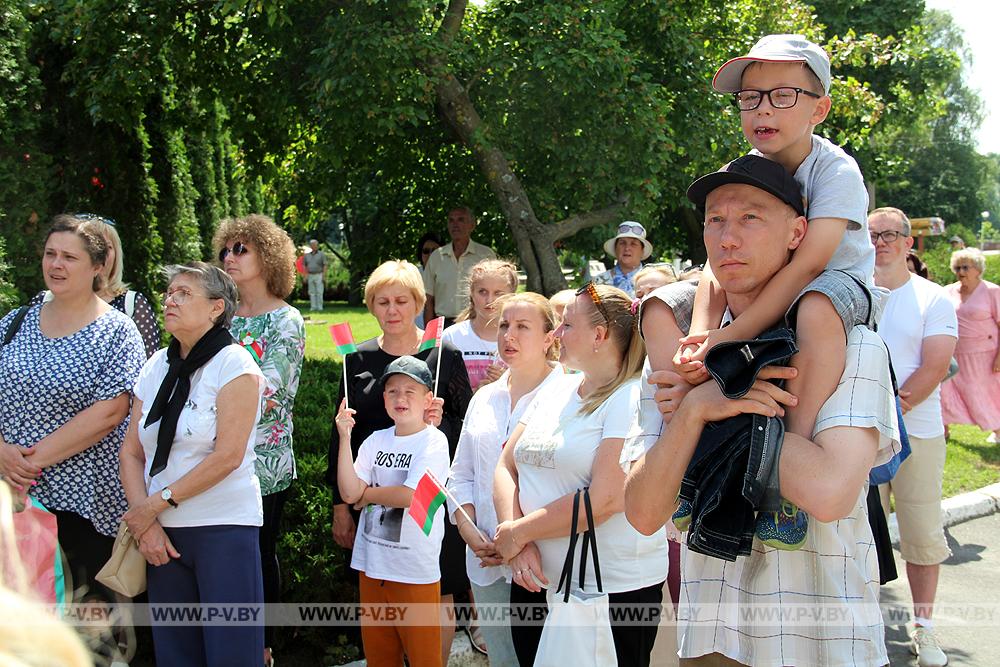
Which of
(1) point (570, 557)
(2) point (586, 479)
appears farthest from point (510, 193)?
(1) point (570, 557)

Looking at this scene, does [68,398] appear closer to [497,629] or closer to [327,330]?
[497,629]

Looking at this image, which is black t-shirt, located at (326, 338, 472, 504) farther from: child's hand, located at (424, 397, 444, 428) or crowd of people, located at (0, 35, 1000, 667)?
child's hand, located at (424, 397, 444, 428)

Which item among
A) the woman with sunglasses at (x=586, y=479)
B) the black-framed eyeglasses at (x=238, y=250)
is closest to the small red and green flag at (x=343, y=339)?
the black-framed eyeglasses at (x=238, y=250)

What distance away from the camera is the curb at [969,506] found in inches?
297

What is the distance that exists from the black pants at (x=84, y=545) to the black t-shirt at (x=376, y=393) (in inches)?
44.8

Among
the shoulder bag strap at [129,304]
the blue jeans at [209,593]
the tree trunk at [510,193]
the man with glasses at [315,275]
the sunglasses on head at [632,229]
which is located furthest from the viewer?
the man with glasses at [315,275]

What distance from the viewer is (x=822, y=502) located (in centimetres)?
208

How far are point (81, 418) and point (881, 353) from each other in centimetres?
359

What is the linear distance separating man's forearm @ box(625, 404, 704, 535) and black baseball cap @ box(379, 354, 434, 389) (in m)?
2.06

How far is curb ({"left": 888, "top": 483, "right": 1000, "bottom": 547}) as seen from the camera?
7540 millimetres

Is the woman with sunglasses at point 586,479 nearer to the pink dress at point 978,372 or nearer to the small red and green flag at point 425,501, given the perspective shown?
the small red and green flag at point 425,501

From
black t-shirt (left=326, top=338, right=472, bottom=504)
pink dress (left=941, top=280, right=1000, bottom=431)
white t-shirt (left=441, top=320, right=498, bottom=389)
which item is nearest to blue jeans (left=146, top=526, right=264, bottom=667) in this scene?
black t-shirt (left=326, top=338, right=472, bottom=504)

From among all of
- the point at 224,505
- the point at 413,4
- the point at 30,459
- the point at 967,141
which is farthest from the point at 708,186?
the point at 967,141

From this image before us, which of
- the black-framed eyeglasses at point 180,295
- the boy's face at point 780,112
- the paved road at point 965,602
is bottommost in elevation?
the paved road at point 965,602
